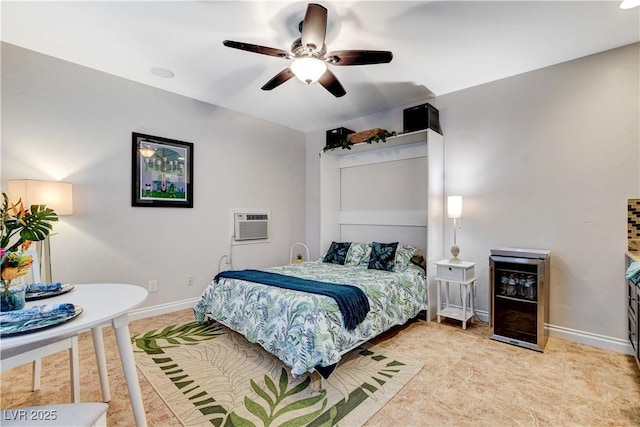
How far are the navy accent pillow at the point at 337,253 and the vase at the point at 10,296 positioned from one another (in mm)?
3095

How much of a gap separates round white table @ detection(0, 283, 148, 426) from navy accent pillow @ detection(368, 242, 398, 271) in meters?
2.53

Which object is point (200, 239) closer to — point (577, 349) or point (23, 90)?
point (23, 90)

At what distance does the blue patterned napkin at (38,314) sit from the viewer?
1.09m

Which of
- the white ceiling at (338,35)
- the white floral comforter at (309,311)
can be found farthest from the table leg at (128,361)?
the white ceiling at (338,35)

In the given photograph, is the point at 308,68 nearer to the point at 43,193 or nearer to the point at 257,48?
the point at 257,48

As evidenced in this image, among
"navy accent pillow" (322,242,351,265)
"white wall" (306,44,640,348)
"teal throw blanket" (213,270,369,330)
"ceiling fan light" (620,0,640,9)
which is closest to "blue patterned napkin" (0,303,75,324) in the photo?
"teal throw blanket" (213,270,369,330)

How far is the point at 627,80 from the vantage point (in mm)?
2633

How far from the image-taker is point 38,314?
3.70ft

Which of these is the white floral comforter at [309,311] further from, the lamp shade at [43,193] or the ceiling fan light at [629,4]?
the ceiling fan light at [629,4]

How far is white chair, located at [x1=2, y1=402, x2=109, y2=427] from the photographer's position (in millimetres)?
1007

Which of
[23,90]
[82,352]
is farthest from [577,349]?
[23,90]

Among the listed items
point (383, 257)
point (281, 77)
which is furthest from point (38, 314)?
point (383, 257)

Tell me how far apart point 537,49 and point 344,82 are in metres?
1.84

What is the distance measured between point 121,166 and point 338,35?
2.69 m
